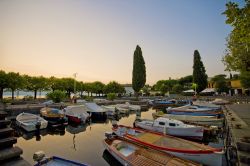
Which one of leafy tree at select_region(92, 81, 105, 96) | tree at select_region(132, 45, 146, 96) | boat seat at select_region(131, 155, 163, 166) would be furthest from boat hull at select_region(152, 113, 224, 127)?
leafy tree at select_region(92, 81, 105, 96)

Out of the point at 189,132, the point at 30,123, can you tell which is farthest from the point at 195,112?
the point at 30,123

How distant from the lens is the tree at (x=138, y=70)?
61781 mm

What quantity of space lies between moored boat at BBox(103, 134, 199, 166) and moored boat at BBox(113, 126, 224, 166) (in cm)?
91

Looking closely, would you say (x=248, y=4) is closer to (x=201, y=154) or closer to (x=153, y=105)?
(x=201, y=154)

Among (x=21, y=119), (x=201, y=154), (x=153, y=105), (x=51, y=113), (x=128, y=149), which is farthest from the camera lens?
(x=153, y=105)

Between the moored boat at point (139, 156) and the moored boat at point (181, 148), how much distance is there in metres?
0.91

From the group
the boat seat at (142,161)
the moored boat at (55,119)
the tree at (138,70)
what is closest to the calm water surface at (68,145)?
the moored boat at (55,119)

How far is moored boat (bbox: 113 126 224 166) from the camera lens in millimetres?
10059

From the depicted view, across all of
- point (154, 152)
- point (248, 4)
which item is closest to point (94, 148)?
point (154, 152)

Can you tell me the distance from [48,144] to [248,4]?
59.1 ft

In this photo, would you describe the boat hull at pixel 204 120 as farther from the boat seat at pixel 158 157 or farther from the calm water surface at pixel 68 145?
the boat seat at pixel 158 157

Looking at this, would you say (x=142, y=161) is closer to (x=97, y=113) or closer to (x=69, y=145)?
(x=69, y=145)

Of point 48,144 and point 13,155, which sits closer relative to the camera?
point 13,155

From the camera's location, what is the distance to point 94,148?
1531cm
